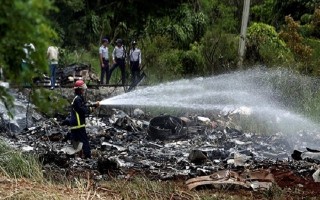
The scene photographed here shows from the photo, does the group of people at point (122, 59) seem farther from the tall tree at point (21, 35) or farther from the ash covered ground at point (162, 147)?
the tall tree at point (21, 35)

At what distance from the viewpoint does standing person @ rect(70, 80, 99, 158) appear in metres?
11.4

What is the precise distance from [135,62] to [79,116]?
7.26 m

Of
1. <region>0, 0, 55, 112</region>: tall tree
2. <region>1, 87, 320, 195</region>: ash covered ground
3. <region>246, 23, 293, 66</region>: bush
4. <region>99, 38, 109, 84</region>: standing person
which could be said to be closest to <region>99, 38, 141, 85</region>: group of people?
<region>99, 38, 109, 84</region>: standing person

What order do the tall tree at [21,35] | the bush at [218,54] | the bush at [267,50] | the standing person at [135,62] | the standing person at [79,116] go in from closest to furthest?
the tall tree at [21,35], the standing person at [79,116], the standing person at [135,62], the bush at [267,50], the bush at [218,54]

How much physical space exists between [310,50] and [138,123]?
592 cm

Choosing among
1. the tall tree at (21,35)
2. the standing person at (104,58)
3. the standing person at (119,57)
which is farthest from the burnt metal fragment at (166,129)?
the tall tree at (21,35)

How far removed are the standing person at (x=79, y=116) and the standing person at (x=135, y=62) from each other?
21.8 ft

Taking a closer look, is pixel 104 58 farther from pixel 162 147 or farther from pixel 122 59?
pixel 162 147

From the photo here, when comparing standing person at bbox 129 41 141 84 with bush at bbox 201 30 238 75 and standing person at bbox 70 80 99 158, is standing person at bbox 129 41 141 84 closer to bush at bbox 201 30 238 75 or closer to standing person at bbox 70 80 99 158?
bush at bbox 201 30 238 75

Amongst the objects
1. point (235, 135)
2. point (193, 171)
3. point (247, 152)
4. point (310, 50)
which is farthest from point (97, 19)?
point (193, 171)

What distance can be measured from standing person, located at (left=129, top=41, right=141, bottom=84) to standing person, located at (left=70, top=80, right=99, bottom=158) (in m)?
6.64

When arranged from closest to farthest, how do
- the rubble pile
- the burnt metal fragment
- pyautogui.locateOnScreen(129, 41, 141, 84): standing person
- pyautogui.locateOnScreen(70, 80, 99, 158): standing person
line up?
1. the rubble pile
2. pyautogui.locateOnScreen(70, 80, 99, 158): standing person
3. the burnt metal fragment
4. pyautogui.locateOnScreen(129, 41, 141, 84): standing person

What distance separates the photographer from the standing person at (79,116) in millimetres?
11398

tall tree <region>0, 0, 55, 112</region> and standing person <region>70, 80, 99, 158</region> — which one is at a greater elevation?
tall tree <region>0, 0, 55, 112</region>
